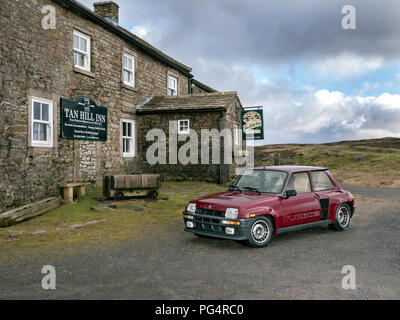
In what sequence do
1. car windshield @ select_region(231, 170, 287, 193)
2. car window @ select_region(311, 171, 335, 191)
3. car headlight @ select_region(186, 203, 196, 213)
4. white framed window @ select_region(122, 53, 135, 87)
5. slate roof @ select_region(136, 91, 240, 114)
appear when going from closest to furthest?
1. car headlight @ select_region(186, 203, 196, 213)
2. car windshield @ select_region(231, 170, 287, 193)
3. car window @ select_region(311, 171, 335, 191)
4. white framed window @ select_region(122, 53, 135, 87)
5. slate roof @ select_region(136, 91, 240, 114)

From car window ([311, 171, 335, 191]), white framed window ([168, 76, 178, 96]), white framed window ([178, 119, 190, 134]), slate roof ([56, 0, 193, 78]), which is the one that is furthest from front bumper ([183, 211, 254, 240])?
white framed window ([168, 76, 178, 96])

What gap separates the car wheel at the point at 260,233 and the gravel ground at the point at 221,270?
0.13 m

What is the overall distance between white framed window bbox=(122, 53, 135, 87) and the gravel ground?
11481 mm

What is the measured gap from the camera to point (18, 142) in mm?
11266

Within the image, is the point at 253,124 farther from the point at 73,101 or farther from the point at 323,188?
the point at 323,188

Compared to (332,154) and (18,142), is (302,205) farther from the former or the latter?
(332,154)

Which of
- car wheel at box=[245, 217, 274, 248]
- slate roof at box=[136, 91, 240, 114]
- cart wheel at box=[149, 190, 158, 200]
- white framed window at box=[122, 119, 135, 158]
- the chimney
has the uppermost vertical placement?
the chimney

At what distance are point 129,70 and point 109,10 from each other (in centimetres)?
337

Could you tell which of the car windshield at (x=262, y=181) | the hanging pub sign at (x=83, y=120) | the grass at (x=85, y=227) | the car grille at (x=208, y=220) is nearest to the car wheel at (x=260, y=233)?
the car grille at (x=208, y=220)

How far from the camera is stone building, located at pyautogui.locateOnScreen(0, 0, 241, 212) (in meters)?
11.2

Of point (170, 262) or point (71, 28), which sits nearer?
point (170, 262)

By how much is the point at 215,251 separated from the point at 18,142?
7830 millimetres

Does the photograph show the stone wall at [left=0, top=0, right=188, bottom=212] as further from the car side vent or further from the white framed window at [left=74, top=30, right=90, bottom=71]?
the car side vent
